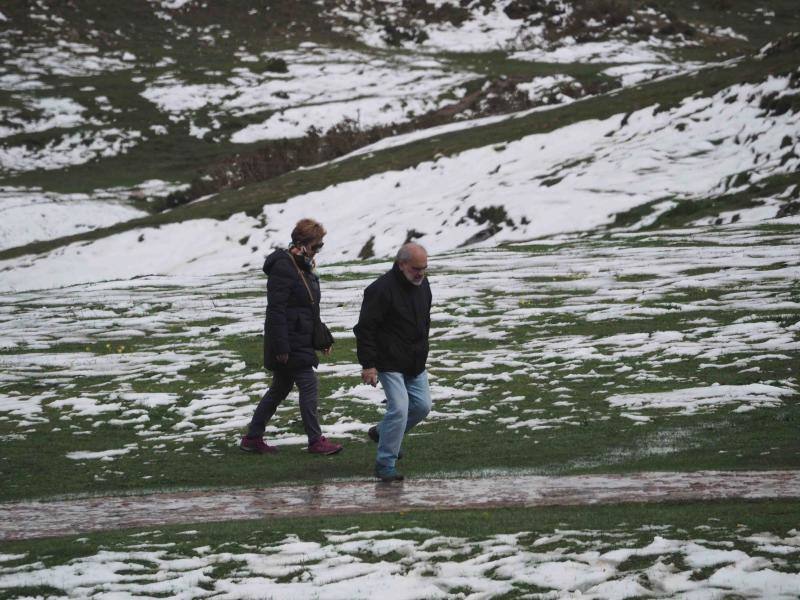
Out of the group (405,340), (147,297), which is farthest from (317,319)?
(147,297)

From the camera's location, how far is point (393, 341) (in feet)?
40.6

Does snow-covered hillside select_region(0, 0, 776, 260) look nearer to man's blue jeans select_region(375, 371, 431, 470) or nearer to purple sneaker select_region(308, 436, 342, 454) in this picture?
purple sneaker select_region(308, 436, 342, 454)

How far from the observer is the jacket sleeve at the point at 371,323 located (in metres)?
12.3

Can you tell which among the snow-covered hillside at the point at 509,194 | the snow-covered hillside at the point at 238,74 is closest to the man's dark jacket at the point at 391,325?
the snow-covered hillside at the point at 509,194

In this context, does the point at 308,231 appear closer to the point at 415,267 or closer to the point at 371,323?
the point at 371,323

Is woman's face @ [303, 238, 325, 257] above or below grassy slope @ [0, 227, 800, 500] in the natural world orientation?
above

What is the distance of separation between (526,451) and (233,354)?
10.3 m

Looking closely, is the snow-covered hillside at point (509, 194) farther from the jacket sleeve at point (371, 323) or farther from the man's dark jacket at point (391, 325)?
the jacket sleeve at point (371, 323)

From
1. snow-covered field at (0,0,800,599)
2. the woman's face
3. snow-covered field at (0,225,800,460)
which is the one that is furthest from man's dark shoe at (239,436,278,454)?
the woman's face

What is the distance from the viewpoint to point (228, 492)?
12562mm

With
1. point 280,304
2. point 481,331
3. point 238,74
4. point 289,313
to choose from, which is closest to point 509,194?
point 481,331

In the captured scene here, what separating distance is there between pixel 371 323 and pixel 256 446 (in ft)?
10.9

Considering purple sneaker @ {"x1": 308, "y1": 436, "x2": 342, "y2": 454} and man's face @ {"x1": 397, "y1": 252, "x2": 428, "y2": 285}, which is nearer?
man's face @ {"x1": 397, "y1": 252, "x2": 428, "y2": 285}

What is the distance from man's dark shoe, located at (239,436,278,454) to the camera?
14586mm
